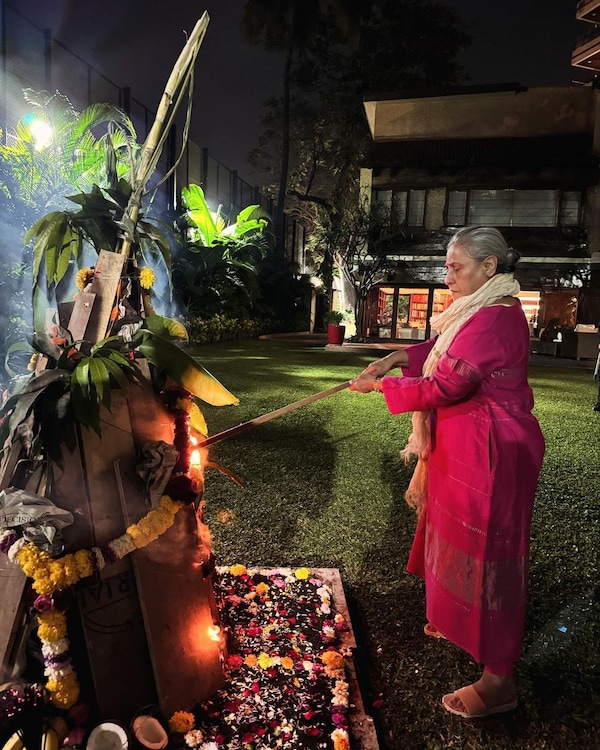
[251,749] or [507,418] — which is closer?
[251,749]

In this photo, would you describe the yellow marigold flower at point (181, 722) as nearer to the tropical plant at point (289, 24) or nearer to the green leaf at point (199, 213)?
the green leaf at point (199, 213)

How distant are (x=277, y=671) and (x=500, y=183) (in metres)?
21.5

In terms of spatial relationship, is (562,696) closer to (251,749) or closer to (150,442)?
(251,749)

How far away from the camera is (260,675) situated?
2352 millimetres

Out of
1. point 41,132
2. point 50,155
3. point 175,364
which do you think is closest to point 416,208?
point 41,132

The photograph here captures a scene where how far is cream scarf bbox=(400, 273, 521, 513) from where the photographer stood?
2.16m

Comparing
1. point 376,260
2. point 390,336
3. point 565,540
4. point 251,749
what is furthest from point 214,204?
point 251,749

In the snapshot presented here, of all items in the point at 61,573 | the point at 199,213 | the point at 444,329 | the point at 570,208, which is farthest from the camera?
the point at 570,208

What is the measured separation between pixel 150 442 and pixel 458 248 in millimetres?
1458

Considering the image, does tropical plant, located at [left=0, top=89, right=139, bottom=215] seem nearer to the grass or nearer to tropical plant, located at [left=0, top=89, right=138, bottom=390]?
tropical plant, located at [left=0, top=89, right=138, bottom=390]

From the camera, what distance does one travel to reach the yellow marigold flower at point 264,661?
94.5 inches

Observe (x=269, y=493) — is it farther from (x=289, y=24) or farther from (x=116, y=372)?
(x=289, y=24)

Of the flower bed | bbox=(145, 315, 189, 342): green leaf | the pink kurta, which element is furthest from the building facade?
bbox=(145, 315, 189, 342): green leaf

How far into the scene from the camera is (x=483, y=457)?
7.05 feet
